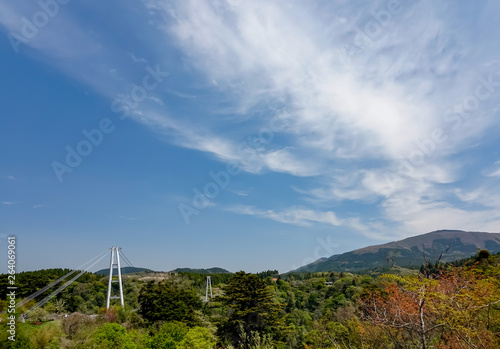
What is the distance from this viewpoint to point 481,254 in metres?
33.1

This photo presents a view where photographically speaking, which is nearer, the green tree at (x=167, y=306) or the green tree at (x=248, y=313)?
the green tree at (x=248, y=313)

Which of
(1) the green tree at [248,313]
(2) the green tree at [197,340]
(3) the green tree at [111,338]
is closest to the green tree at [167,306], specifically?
(2) the green tree at [197,340]

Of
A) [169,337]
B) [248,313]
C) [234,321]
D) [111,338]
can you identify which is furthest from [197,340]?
[111,338]

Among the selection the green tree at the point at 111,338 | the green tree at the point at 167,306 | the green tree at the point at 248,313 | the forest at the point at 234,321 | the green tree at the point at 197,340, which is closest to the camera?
the forest at the point at 234,321

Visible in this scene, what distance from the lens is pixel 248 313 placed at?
90.5ft

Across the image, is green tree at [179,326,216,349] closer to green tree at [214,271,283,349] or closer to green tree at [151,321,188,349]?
green tree at [151,321,188,349]

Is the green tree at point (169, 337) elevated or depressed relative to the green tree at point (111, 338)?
depressed

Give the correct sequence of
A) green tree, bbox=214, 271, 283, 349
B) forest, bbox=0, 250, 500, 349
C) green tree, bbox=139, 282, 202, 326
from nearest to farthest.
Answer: forest, bbox=0, 250, 500, 349 → green tree, bbox=214, 271, 283, 349 → green tree, bbox=139, 282, 202, 326

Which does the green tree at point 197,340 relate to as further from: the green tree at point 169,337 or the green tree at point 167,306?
the green tree at point 167,306

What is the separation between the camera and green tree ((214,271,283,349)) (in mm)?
27078

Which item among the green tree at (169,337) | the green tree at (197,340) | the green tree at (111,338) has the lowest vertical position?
the green tree at (197,340)

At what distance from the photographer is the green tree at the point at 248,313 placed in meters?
27.1

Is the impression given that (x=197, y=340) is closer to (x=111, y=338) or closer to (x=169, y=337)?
(x=169, y=337)

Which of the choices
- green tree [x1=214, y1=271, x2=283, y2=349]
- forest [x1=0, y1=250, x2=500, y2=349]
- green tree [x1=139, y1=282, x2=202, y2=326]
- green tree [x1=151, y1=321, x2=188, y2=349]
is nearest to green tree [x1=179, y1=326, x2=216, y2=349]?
forest [x1=0, y1=250, x2=500, y2=349]
